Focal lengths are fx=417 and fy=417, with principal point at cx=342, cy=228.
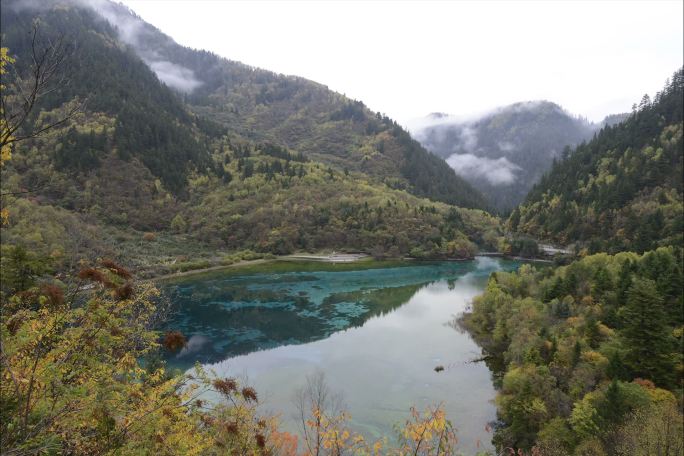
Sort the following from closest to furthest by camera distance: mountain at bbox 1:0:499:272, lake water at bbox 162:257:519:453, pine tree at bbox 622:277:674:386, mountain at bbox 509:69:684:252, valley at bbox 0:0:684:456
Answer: valley at bbox 0:0:684:456
pine tree at bbox 622:277:674:386
lake water at bbox 162:257:519:453
mountain at bbox 509:69:684:252
mountain at bbox 1:0:499:272

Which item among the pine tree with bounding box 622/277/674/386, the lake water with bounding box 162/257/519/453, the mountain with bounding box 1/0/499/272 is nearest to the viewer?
the pine tree with bounding box 622/277/674/386

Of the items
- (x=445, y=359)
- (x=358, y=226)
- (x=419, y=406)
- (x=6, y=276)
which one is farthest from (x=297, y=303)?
(x=358, y=226)

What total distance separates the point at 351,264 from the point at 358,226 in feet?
69.6

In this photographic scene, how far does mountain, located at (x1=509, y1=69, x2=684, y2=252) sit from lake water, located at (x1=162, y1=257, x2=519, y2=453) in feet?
87.7

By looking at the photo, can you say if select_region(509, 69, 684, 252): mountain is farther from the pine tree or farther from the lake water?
the pine tree

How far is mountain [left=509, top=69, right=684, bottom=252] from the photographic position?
6931cm

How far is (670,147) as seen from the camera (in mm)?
88125

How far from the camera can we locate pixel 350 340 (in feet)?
156

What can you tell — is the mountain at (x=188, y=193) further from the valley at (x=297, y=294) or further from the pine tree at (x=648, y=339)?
the pine tree at (x=648, y=339)

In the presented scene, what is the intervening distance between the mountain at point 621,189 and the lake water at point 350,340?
26720mm

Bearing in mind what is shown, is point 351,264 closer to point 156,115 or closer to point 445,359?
point 445,359

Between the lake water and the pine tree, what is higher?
the pine tree

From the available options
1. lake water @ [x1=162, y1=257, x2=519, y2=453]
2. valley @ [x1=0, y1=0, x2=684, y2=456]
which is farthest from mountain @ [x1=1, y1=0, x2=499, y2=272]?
lake water @ [x1=162, y1=257, x2=519, y2=453]

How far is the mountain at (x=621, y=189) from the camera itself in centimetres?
6931
